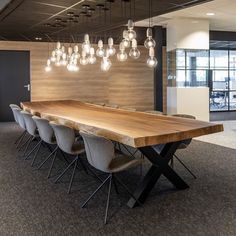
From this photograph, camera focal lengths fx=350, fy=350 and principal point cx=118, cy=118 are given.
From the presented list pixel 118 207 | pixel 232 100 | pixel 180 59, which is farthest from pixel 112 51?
pixel 232 100

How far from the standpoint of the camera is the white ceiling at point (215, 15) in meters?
7.82

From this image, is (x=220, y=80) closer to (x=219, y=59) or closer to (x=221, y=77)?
(x=221, y=77)

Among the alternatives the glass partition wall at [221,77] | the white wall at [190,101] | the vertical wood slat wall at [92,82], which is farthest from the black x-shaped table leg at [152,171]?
the glass partition wall at [221,77]

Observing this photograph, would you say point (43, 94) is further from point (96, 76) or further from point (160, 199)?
point (160, 199)

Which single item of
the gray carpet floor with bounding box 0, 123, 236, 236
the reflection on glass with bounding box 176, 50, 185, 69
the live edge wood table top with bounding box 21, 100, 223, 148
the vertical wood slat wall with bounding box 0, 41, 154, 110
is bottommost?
the gray carpet floor with bounding box 0, 123, 236, 236

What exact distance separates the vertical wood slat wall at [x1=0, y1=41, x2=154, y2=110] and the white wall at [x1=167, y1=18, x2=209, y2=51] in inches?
110

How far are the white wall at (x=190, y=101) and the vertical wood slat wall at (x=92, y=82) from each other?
242 cm

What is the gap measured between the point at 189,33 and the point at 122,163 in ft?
22.9

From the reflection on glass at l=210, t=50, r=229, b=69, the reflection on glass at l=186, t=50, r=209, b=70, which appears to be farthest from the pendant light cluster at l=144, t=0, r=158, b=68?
the reflection on glass at l=210, t=50, r=229, b=69

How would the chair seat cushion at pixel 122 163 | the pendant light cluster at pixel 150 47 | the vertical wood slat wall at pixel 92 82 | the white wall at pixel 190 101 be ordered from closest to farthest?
the chair seat cushion at pixel 122 163 < the pendant light cluster at pixel 150 47 < the white wall at pixel 190 101 < the vertical wood slat wall at pixel 92 82

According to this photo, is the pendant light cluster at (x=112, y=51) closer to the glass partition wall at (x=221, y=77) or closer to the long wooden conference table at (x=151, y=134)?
the long wooden conference table at (x=151, y=134)

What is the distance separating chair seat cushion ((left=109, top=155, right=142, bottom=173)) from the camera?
11.4ft

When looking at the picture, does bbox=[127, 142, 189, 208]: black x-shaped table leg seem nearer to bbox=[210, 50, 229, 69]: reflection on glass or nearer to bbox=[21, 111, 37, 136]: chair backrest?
bbox=[21, 111, 37, 136]: chair backrest

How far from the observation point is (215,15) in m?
9.04
